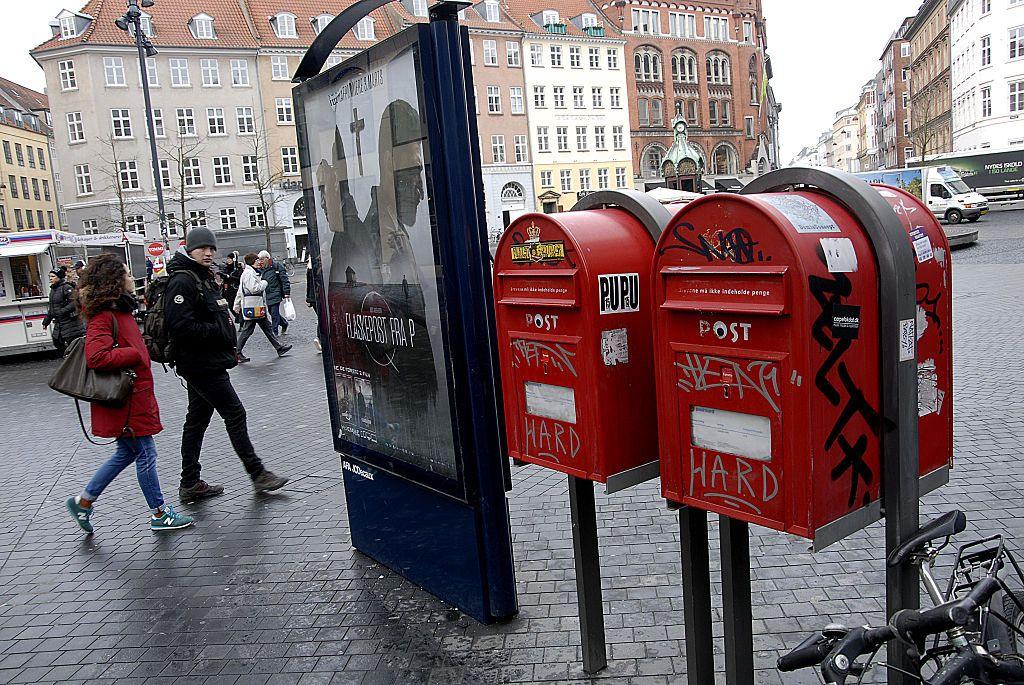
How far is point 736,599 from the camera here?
9.33 ft

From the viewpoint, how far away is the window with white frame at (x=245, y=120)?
54.6m

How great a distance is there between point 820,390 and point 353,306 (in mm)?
2944

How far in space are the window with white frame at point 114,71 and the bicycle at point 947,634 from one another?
57134mm

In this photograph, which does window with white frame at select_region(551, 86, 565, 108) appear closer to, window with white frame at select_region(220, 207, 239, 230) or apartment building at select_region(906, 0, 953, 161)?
window with white frame at select_region(220, 207, 239, 230)

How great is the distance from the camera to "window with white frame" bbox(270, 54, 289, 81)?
55.2m

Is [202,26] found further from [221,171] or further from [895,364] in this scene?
[895,364]

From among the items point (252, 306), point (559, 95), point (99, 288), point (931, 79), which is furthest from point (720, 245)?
point (931, 79)

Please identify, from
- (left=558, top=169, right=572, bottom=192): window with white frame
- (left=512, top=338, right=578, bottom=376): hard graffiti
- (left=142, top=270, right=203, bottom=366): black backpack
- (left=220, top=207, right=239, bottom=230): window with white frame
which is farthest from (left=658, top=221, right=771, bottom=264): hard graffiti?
(left=558, top=169, right=572, bottom=192): window with white frame

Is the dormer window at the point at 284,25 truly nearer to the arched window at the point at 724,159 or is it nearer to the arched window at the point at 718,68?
the arched window at the point at 718,68

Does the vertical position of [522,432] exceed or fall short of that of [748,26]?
it falls short

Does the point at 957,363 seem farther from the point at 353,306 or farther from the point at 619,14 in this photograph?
the point at 619,14

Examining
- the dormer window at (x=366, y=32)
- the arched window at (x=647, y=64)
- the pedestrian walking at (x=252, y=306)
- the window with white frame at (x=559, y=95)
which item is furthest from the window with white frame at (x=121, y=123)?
the pedestrian walking at (x=252, y=306)

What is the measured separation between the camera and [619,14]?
6950cm

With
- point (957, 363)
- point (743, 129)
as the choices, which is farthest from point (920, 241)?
point (743, 129)
